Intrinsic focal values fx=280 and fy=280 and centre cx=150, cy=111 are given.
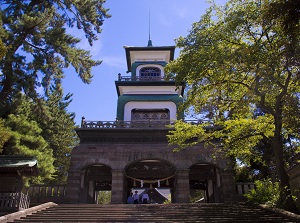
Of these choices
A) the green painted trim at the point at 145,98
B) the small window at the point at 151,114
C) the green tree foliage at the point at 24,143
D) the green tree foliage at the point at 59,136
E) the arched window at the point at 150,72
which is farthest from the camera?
the green tree foliage at the point at 59,136

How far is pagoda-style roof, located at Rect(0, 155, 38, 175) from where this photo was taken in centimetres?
1372

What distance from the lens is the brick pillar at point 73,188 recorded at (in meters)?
16.5

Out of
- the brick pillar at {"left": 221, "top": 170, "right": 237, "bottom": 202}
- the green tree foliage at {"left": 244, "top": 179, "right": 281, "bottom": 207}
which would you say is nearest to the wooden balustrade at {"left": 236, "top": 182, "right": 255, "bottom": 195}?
the brick pillar at {"left": 221, "top": 170, "right": 237, "bottom": 202}

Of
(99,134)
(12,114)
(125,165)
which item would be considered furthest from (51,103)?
(125,165)

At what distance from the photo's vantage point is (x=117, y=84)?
21.8m

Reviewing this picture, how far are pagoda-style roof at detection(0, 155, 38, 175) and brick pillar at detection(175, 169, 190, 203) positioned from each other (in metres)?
8.14

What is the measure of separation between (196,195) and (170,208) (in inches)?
970

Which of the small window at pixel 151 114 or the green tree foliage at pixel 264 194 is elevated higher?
the small window at pixel 151 114

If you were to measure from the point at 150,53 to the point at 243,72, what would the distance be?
1380 centimetres

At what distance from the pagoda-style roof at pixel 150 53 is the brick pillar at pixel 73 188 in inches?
441

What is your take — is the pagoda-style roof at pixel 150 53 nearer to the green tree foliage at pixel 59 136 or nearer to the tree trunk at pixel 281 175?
the green tree foliage at pixel 59 136

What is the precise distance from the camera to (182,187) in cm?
1689

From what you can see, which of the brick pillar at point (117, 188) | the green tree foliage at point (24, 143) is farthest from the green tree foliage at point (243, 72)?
the green tree foliage at point (24, 143)

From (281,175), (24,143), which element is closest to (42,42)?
(24,143)
